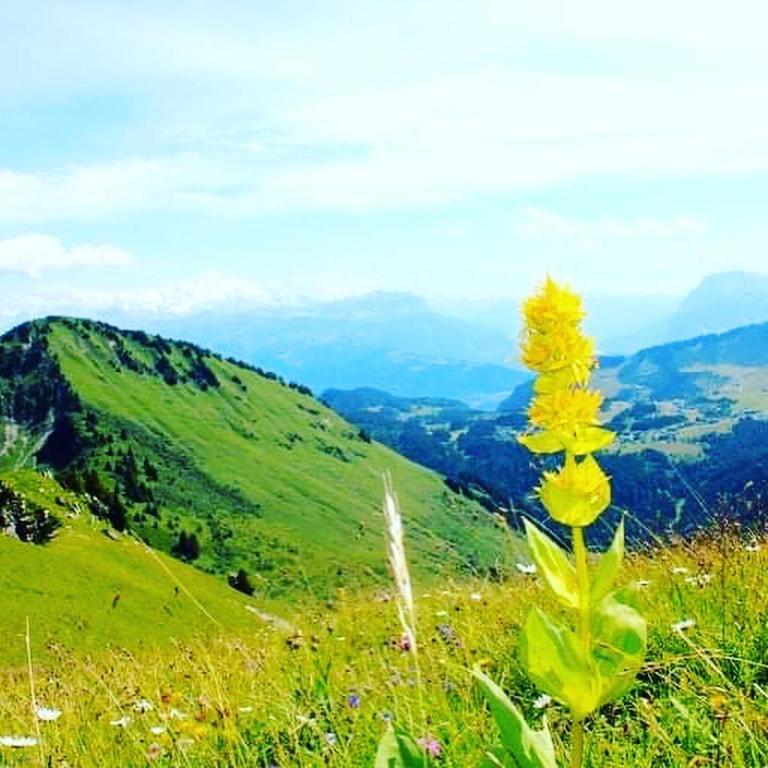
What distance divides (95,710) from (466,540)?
184m

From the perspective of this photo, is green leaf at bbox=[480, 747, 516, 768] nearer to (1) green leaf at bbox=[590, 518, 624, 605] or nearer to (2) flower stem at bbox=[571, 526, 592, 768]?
(2) flower stem at bbox=[571, 526, 592, 768]

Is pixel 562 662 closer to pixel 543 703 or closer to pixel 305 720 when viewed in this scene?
pixel 543 703

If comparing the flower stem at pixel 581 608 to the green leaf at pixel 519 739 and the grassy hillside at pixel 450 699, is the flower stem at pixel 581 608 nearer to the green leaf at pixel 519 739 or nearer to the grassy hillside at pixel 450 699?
the green leaf at pixel 519 739

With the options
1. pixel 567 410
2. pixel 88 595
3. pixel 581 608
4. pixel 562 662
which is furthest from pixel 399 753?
pixel 88 595

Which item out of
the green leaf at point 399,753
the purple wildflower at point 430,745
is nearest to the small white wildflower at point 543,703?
the purple wildflower at point 430,745

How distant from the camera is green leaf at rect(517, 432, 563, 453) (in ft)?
7.83

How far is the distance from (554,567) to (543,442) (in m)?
0.32

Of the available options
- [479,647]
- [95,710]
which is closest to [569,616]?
[479,647]

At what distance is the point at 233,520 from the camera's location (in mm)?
168250

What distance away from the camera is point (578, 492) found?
7.80 feet

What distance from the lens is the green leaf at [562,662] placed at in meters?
2.29

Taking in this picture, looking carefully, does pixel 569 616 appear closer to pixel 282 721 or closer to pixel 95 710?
pixel 282 721

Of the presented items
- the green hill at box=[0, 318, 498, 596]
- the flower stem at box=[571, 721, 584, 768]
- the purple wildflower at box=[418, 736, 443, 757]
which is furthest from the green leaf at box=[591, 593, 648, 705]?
the green hill at box=[0, 318, 498, 596]

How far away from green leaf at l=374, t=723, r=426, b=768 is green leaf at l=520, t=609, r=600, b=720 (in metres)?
0.48
